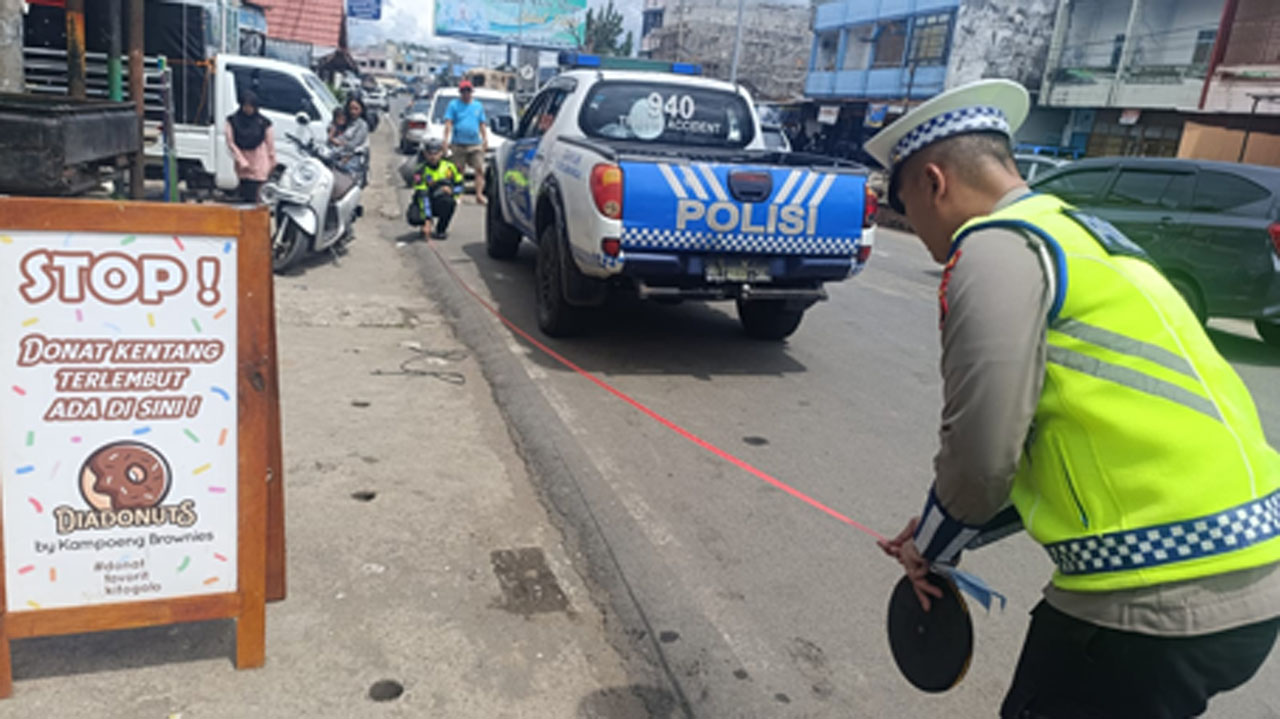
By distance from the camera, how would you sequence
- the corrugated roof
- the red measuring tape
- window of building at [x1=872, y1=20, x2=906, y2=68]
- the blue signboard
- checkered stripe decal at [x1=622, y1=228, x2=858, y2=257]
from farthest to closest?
the blue signboard < window of building at [x1=872, y1=20, x2=906, y2=68] < the corrugated roof < checkered stripe decal at [x1=622, y1=228, x2=858, y2=257] < the red measuring tape

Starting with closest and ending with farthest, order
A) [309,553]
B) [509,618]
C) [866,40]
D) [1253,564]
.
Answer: [1253,564] < [509,618] < [309,553] < [866,40]

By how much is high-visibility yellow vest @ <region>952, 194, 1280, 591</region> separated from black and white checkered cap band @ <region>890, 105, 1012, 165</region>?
0.24m

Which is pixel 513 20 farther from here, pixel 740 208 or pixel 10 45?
pixel 740 208

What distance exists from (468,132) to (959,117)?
12333 mm

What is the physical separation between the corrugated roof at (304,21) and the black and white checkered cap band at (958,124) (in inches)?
1434

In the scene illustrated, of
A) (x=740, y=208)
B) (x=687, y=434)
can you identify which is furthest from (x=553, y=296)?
(x=687, y=434)

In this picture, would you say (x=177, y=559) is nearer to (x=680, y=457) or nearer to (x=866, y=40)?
(x=680, y=457)

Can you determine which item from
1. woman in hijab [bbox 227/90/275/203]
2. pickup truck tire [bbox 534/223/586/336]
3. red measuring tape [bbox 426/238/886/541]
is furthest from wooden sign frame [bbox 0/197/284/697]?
woman in hijab [bbox 227/90/275/203]

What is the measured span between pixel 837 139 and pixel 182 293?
41.0 meters

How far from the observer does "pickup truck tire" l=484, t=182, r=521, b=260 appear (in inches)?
394

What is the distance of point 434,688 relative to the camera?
9.21 ft

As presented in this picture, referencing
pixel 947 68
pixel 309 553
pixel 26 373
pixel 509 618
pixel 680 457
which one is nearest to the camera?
pixel 26 373

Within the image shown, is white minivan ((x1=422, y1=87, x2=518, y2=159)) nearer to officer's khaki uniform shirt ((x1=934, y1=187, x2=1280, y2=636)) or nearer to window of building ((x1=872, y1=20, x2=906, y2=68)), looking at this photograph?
officer's khaki uniform shirt ((x1=934, y1=187, x2=1280, y2=636))

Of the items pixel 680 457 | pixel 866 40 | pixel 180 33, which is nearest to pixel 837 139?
pixel 866 40
